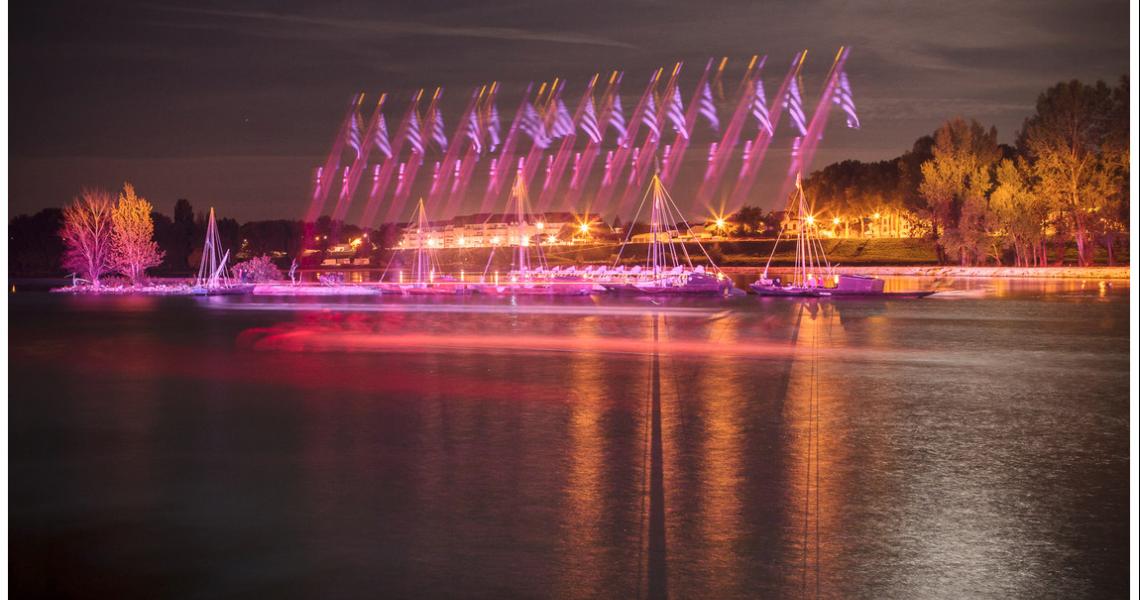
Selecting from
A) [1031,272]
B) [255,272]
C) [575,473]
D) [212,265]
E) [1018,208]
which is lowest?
[575,473]

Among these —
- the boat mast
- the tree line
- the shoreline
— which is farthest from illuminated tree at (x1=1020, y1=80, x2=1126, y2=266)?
the boat mast

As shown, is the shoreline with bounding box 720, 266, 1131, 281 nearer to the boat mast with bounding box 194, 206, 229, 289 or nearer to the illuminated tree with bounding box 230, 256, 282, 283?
the illuminated tree with bounding box 230, 256, 282, 283

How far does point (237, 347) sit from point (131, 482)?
12.1 meters

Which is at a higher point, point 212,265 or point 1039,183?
point 1039,183

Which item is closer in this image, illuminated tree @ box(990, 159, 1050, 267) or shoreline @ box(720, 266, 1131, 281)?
shoreline @ box(720, 266, 1131, 281)

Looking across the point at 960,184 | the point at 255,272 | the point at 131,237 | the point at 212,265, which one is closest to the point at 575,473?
the point at 212,265

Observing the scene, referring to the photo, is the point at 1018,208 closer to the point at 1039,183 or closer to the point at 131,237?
the point at 1039,183

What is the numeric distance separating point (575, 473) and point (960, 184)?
219 ft

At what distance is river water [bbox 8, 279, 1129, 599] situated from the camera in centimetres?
583

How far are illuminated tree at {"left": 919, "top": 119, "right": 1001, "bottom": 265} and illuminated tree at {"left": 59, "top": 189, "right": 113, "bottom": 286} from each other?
57839 millimetres

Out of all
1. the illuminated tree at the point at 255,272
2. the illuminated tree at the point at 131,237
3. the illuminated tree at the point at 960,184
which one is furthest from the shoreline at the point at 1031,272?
the illuminated tree at the point at 131,237

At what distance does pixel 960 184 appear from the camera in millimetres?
67875

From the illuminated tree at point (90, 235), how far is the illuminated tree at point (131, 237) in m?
0.78

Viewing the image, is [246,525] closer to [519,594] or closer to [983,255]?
[519,594]
